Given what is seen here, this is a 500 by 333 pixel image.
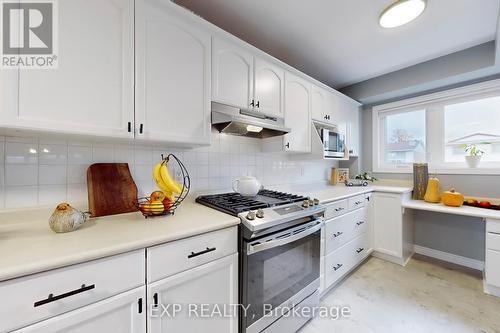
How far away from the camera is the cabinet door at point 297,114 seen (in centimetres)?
202

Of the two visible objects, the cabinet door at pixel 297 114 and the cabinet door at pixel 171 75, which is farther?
the cabinet door at pixel 297 114

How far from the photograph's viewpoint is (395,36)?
1.93 meters

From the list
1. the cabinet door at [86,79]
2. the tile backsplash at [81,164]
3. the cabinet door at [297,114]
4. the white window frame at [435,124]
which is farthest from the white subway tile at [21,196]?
the white window frame at [435,124]

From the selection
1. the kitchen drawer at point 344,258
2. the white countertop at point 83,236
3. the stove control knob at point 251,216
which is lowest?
the kitchen drawer at point 344,258

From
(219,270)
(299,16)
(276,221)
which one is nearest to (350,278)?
(276,221)

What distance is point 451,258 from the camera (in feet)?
8.26

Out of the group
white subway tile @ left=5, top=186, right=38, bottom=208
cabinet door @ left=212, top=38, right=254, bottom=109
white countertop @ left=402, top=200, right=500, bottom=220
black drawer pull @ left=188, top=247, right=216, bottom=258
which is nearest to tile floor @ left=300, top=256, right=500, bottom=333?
white countertop @ left=402, top=200, right=500, bottom=220

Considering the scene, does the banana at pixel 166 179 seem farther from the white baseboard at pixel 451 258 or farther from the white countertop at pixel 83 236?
the white baseboard at pixel 451 258

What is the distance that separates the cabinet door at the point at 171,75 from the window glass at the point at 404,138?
2.98 meters

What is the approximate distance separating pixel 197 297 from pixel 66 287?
1.85 feet

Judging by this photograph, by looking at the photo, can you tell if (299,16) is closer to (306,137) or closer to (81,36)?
(306,137)

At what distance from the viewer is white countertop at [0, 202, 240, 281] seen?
661 millimetres

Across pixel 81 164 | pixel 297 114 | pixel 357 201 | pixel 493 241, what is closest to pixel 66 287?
pixel 81 164

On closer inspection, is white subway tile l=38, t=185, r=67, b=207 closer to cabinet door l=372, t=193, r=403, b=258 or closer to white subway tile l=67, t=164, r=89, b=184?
white subway tile l=67, t=164, r=89, b=184
